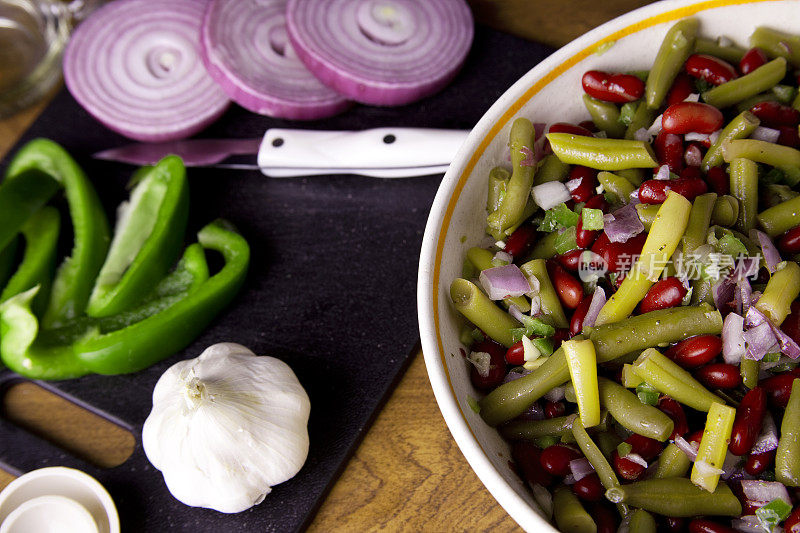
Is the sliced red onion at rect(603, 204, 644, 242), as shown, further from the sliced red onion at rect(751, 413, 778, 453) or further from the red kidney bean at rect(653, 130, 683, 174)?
the sliced red onion at rect(751, 413, 778, 453)

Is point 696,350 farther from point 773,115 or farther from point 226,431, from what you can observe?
point 226,431

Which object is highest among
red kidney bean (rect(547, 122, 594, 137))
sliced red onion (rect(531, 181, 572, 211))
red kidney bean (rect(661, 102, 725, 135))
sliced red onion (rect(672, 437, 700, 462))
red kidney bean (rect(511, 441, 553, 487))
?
red kidney bean (rect(661, 102, 725, 135))

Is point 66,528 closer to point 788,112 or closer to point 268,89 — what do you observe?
point 268,89

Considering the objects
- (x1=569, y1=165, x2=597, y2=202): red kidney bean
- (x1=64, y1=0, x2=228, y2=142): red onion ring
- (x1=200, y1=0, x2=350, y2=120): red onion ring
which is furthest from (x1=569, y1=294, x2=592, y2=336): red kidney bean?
(x1=64, y1=0, x2=228, y2=142): red onion ring

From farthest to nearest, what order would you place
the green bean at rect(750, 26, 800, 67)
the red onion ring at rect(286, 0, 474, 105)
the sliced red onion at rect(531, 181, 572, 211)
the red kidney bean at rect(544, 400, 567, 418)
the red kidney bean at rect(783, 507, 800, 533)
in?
the red onion ring at rect(286, 0, 474, 105) → the green bean at rect(750, 26, 800, 67) → the sliced red onion at rect(531, 181, 572, 211) → the red kidney bean at rect(544, 400, 567, 418) → the red kidney bean at rect(783, 507, 800, 533)

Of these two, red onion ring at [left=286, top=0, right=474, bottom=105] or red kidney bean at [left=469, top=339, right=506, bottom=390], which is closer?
red kidney bean at [left=469, top=339, right=506, bottom=390]

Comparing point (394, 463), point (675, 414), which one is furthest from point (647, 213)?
point (394, 463)

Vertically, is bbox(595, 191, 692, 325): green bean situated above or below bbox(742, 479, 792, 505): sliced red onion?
above
